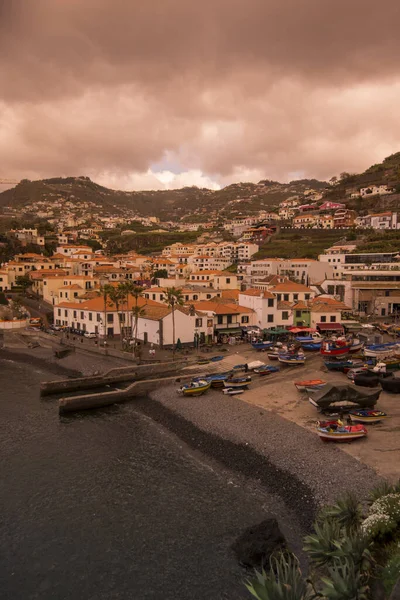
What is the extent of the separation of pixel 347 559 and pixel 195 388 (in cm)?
2662

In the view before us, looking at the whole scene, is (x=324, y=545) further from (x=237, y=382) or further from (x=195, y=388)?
(x=237, y=382)

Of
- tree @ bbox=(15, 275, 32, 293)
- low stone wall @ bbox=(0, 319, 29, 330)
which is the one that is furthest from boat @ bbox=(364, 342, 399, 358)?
tree @ bbox=(15, 275, 32, 293)

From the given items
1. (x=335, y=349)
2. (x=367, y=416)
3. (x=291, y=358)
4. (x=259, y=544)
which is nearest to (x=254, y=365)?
(x=291, y=358)

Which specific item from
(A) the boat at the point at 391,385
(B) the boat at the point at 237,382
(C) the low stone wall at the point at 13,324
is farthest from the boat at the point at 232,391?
(C) the low stone wall at the point at 13,324

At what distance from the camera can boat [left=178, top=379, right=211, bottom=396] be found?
37366 mm

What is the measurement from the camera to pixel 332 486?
21.7 m

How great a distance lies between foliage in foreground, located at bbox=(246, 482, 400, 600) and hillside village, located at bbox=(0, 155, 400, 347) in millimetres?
36844

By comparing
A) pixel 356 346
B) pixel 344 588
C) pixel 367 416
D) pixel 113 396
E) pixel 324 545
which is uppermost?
pixel 344 588

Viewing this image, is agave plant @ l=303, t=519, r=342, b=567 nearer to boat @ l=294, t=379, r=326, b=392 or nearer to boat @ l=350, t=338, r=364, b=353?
boat @ l=294, t=379, r=326, b=392

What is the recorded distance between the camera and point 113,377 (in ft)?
142

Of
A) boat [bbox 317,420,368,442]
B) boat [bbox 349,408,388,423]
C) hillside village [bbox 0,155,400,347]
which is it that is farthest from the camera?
hillside village [bbox 0,155,400,347]

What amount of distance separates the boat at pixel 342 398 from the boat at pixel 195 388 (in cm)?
1080

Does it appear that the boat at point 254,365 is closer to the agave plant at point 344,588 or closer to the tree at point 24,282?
the agave plant at point 344,588

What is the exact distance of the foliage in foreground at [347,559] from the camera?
32.2 ft
